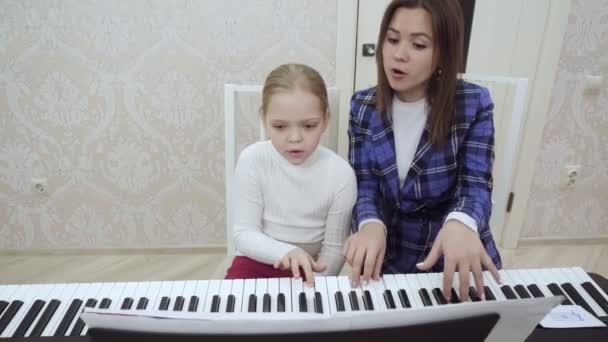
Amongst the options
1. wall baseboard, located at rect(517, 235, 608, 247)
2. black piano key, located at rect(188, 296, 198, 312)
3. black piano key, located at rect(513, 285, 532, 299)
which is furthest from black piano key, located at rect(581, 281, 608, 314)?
wall baseboard, located at rect(517, 235, 608, 247)

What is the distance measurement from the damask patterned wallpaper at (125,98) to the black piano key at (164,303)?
1.14 meters

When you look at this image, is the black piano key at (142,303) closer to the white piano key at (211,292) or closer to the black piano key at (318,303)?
the white piano key at (211,292)

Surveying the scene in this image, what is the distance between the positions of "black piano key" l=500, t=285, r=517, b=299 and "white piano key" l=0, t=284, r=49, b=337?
0.77m

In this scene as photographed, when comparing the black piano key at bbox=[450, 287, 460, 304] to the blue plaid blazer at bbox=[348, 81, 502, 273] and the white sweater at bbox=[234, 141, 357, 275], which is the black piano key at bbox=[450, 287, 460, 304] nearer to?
the blue plaid blazer at bbox=[348, 81, 502, 273]

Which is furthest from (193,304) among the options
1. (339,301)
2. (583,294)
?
(583,294)

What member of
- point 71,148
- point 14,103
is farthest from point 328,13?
point 14,103

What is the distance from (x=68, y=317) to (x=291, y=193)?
50cm

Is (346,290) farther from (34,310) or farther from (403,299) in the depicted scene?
(34,310)

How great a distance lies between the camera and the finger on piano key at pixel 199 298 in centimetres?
59

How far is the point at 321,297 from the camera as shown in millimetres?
613

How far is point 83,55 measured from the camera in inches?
60.1

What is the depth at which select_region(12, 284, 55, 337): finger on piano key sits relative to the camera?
0.54 metres

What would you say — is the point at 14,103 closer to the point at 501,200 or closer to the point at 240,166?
the point at 240,166

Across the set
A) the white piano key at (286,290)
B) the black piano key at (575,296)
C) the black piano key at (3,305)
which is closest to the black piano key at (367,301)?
the white piano key at (286,290)
